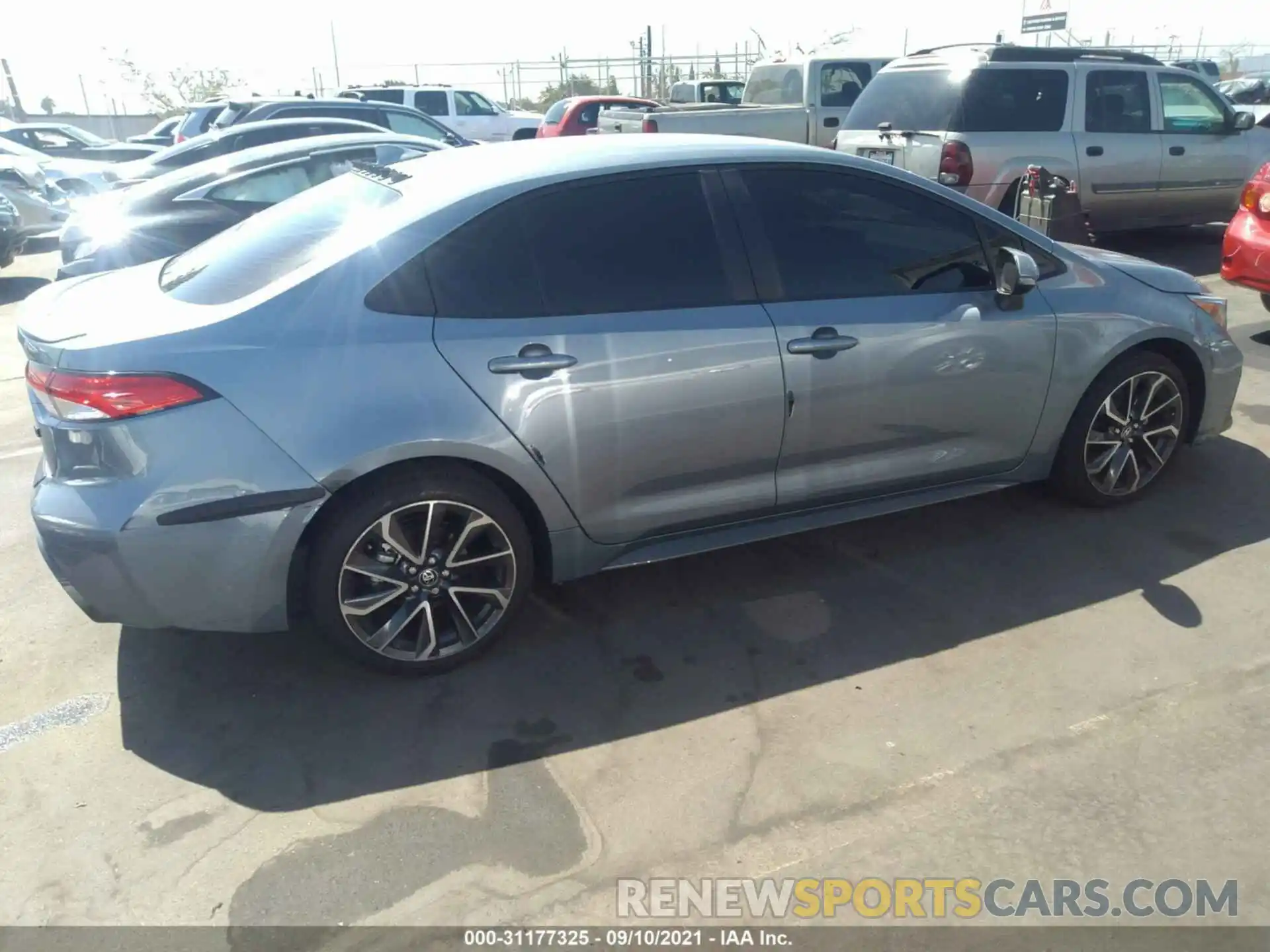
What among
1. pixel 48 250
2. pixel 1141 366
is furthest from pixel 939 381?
pixel 48 250

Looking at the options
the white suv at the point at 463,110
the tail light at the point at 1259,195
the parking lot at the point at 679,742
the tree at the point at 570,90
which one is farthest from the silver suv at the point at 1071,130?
the tree at the point at 570,90

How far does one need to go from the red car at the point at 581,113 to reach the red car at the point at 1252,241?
12989 millimetres

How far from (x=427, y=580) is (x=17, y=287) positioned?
9.97 m

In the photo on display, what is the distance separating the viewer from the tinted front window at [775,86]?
45.3ft

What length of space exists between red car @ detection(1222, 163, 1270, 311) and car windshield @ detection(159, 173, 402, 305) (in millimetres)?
5893

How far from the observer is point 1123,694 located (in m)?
3.29

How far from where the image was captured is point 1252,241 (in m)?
6.73

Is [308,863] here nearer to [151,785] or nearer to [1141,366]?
[151,785]

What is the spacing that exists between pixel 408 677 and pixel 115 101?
133 ft

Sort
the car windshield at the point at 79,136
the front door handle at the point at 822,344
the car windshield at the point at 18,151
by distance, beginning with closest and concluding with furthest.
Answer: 1. the front door handle at the point at 822,344
2. the car windshield at the point at 18,151
3. the car windshield at the point at 79,136

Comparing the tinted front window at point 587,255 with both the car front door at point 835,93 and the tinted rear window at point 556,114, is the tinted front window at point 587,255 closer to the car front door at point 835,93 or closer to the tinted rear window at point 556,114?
the car front door at point 835,93

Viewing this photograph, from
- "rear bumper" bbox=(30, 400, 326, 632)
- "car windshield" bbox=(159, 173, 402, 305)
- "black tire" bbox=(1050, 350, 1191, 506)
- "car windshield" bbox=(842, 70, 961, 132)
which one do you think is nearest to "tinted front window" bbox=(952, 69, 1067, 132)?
"car windshield" bbox=(842, 70, 961, 132)

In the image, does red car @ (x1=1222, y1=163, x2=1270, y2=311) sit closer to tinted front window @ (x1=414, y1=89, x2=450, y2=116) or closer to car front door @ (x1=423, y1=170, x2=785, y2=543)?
car front door @ (x1=423, y1=170, x2=785, y2=543)

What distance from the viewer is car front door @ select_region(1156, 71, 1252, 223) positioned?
9.70 metres
